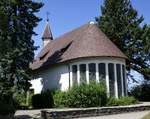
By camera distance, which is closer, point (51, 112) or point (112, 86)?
point (51, 112)

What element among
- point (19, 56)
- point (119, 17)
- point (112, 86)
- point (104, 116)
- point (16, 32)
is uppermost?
point (119, 17)

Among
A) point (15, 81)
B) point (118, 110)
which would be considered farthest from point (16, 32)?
point (118, 110)

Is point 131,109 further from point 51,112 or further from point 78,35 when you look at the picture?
point 78,35

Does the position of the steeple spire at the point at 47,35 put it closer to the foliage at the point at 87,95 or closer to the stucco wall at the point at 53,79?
the stucco wall at the point at 53,79

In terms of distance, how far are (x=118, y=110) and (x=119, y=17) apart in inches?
986

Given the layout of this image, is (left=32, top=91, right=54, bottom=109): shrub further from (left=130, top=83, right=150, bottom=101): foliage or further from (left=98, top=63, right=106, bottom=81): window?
(left=130, top=83, right=150, bottom=101): foliage

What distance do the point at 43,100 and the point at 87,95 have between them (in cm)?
747

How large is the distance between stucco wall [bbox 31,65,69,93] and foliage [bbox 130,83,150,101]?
1157 cm

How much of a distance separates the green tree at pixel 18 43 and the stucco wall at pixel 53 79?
142 inches

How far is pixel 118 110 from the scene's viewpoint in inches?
1041

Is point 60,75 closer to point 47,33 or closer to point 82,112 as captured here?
point 82,112

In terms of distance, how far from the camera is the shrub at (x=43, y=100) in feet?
115

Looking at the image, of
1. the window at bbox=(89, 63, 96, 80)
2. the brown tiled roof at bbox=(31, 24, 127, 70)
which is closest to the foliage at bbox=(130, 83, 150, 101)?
the brown tiled roof at bbox=(31, 24, 127, 70)

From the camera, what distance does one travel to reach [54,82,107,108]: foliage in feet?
98.8
